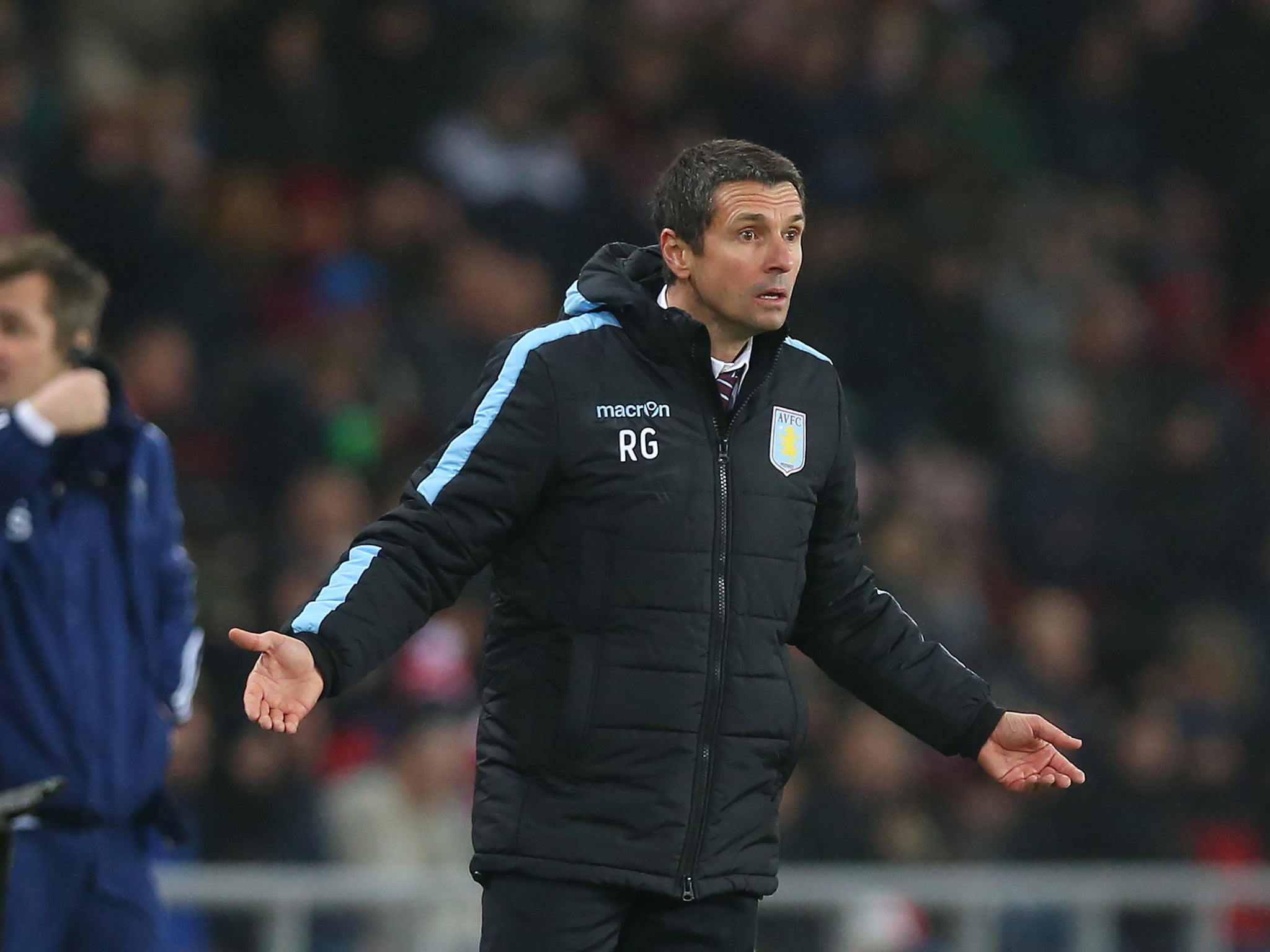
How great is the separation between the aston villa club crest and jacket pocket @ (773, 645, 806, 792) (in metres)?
0.33

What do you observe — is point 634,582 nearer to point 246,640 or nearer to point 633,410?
point 633,410

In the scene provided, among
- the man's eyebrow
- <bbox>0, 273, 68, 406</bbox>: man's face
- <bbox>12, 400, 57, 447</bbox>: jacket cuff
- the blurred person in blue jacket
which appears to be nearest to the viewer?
the man's eyebrow

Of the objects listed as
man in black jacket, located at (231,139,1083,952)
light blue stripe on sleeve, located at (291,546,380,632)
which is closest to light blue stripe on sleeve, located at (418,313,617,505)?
man in black jacket, located at (231,139,1083,952)

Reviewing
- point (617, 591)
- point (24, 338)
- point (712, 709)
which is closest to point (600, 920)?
point (712, 709)

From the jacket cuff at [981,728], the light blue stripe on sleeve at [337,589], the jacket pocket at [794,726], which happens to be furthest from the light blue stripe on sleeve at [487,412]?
the jacket cuff at [981,728]

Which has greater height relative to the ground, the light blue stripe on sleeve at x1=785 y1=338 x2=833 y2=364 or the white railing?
the light blue stripe on sleeve at x1=785 y1=338 x2=833 y2=364

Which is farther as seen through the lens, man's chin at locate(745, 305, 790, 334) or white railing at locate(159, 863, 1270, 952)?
white railing at locate(159, 863, 1270, 952)

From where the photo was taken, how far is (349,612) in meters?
3.51

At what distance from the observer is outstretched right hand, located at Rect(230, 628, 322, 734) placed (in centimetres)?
331

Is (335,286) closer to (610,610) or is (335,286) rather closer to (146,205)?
(146,205)

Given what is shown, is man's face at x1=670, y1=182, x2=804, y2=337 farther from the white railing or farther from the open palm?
the white railing

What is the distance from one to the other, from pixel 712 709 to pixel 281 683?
0.79 meters

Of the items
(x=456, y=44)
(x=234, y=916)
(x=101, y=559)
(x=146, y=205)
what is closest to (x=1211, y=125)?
(x=456, y=44)

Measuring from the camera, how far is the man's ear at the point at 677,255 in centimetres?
395
